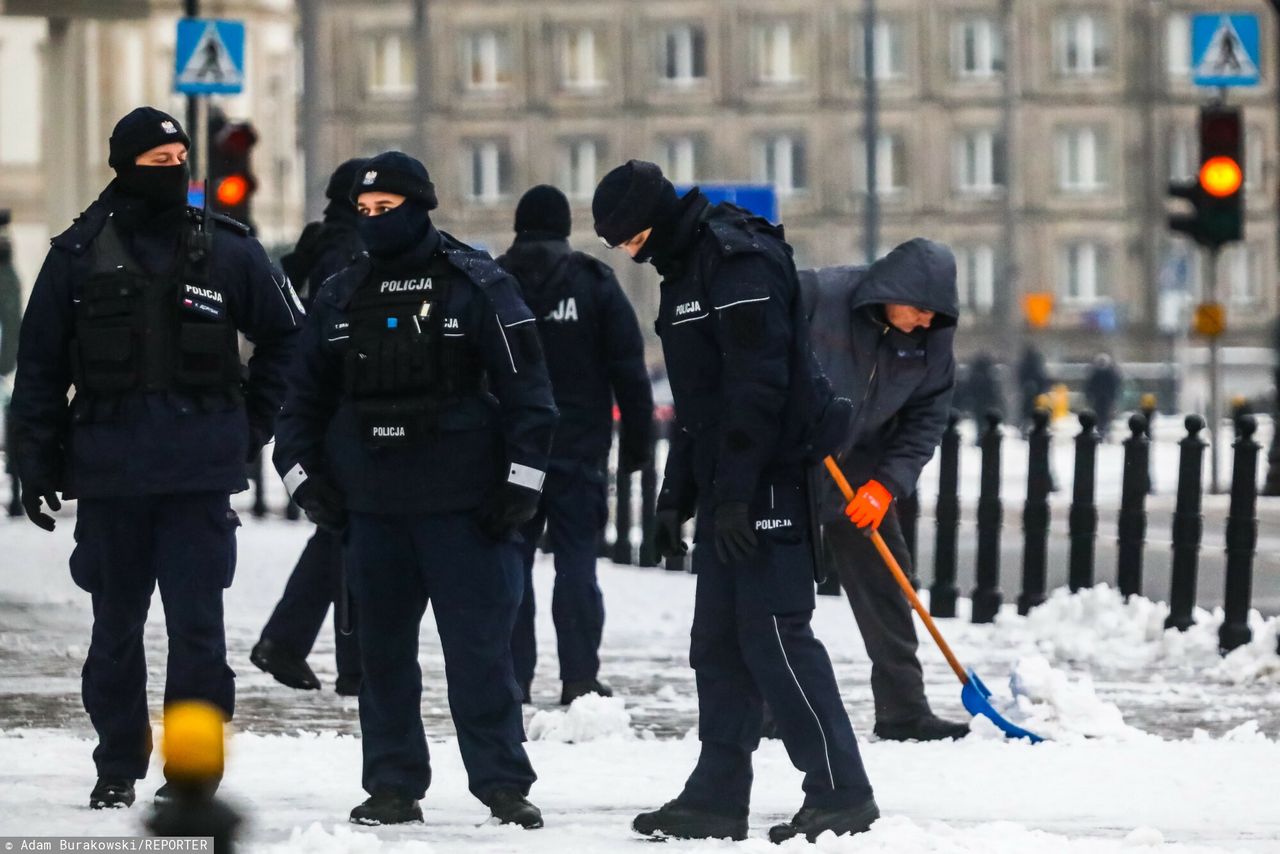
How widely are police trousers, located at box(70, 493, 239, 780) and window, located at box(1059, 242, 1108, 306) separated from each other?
60.9m

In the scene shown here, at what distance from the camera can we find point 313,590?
31.7ft

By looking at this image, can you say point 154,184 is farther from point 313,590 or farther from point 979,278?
point 979,278

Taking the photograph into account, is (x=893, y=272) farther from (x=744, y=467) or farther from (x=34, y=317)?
(x=34, y=317)

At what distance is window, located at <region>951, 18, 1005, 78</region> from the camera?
6631 centimetres

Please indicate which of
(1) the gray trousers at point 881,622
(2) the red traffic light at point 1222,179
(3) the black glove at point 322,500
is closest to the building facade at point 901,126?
(2) the red traffic light at point 1222,179

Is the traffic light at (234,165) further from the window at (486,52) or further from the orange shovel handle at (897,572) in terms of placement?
the window at (486,52)

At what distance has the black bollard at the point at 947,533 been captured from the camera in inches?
511

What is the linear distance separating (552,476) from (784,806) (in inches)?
104

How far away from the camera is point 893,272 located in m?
8.38

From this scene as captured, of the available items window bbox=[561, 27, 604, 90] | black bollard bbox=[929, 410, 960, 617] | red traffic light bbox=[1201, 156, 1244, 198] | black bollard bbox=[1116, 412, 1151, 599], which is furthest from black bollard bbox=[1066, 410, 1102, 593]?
window bbox=[561, 27, 604, 90]

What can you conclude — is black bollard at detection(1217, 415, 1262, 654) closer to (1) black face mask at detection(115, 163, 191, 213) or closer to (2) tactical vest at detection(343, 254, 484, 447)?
(2) tactical vest at detection(343, 254, 484, 447)

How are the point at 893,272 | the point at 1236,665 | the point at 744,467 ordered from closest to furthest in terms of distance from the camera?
the point at 744,467, the point at 893,272, the point at 1236,665

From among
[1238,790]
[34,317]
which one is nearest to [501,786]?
[34,317]

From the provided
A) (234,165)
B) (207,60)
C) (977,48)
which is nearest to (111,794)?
(234,165)
